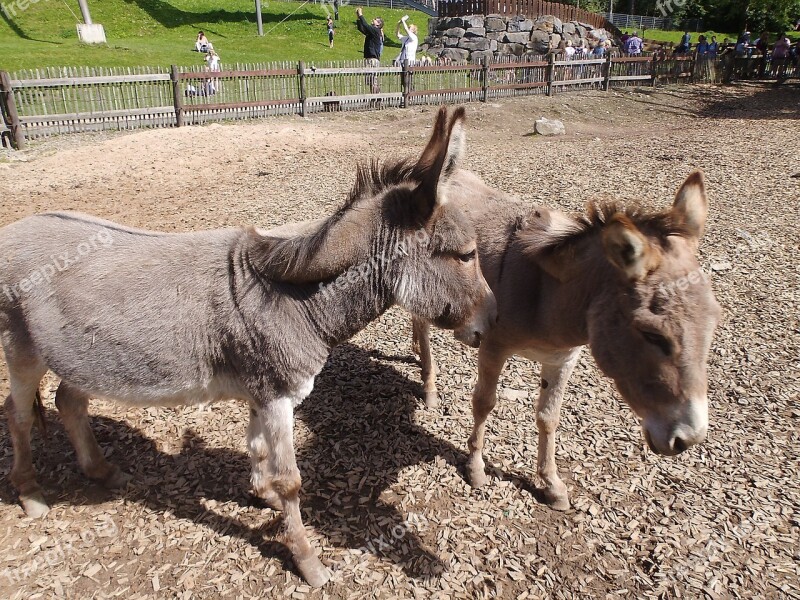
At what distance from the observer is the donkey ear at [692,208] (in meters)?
2.68

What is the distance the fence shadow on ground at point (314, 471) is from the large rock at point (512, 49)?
26.5 metres

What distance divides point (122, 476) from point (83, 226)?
1.85 meters

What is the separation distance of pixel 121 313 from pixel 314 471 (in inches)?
74.0

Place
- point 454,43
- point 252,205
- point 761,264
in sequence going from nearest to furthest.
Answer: point 761,264 < point 252,205 < point 454,43

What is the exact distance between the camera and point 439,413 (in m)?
4.82

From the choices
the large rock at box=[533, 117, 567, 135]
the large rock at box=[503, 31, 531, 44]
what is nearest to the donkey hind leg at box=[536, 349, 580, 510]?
the large rock at box=[533, 117, 567, 135]

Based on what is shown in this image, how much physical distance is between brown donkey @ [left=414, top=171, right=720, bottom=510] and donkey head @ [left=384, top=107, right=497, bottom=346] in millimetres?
493

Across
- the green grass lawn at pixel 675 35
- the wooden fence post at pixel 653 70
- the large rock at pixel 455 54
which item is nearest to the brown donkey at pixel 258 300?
the large rock at pixel 455 54

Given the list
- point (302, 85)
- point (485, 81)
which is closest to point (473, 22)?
point (485, 81)

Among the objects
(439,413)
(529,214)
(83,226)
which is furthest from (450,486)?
(83,226)

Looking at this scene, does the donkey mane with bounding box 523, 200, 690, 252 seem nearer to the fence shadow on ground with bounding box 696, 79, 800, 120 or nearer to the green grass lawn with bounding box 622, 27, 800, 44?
the fence shadow on ground with bounding box 696, 79, 800, 120

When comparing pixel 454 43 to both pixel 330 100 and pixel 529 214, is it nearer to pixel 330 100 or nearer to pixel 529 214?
pixel 330 100

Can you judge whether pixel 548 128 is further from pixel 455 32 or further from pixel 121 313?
pixel 121 313

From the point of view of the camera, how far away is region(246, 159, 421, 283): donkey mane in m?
2.89
